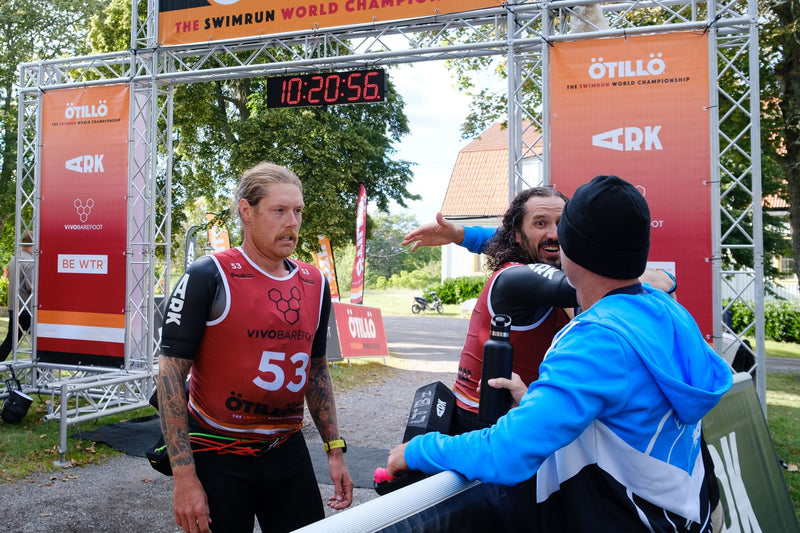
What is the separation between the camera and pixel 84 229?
873 cm

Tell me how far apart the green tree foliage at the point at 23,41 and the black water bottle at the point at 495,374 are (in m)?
26.9

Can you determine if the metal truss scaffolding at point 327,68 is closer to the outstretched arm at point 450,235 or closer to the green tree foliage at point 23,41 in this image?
the outstretched arm at point 450,235

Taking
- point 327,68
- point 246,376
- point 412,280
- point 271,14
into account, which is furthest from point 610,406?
point 412,280

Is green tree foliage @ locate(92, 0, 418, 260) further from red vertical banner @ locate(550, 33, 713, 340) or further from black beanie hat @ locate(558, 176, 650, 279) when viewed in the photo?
black beanie hat @ locate(558, 176, 650, 279)

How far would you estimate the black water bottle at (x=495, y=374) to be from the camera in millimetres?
1747

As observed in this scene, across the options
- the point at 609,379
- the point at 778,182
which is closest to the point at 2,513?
the point at 609,379

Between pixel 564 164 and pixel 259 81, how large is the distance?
18.0 m

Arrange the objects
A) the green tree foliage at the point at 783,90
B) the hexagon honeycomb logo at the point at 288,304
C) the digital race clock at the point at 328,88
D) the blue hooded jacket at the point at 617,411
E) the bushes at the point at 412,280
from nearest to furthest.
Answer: the blue hooded jacket at the point at 617,411
the hexagon honeycomb logo at the point at 288,304
the digital race clock at the point at 328,88
the green tree foliage at the point at 783,90
the bushes at the point at 412,280

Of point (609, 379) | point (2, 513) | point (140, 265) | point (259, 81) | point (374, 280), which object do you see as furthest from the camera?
point (374, 280)

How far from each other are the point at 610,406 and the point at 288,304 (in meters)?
1.48

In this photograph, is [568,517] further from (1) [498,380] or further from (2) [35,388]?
(2) [35,388]

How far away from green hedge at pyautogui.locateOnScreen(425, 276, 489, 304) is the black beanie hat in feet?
89.2

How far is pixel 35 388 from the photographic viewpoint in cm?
882

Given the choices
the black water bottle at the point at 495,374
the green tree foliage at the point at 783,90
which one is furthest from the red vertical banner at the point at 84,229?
the green tree foliage at the point at 783,90
